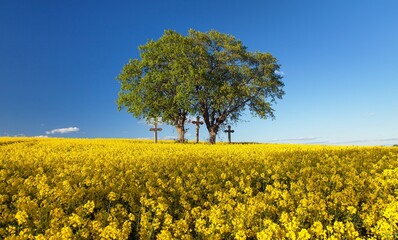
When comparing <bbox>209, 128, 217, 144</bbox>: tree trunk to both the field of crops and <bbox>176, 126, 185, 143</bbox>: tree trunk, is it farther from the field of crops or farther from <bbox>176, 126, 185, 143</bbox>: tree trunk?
the field of crops

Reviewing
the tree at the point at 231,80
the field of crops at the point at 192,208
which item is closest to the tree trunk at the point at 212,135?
the tree at the point at 231,80

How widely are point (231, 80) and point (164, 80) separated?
30.5 ft

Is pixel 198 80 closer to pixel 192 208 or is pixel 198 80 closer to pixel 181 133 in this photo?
pixel 181 133

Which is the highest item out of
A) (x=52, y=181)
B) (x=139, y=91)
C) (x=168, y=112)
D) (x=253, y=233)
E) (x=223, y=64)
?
(x=223, y=64)

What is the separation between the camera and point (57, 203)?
363 inches

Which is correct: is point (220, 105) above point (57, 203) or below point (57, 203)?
above

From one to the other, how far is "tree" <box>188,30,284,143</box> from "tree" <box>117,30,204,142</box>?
2137mm

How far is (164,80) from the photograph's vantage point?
47.0 m

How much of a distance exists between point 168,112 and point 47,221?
3791cm

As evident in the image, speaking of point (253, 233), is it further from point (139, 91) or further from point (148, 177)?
point (139, 91)

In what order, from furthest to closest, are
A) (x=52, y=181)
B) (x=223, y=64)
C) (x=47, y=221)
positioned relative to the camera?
1. (x=223, y=64)
2. (x=52, y=181)
3. (x=47, y=221)

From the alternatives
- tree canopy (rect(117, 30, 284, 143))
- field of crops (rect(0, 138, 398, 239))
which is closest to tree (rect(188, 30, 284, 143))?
tree canopy (rect(117, 30, 284, 143))

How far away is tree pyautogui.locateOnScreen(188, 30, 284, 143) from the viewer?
46375 millimetres

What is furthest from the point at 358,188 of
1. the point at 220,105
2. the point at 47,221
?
the point at 220,105
